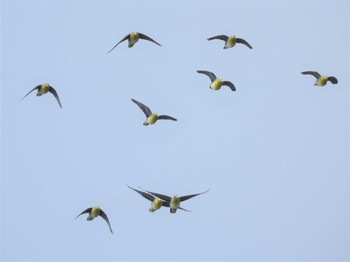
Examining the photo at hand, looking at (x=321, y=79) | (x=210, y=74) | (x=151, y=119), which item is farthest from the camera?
(x=321, y=79)

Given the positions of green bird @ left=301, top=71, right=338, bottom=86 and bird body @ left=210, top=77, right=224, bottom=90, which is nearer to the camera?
bird body @ left=210, top=77, right=224, bottom=90

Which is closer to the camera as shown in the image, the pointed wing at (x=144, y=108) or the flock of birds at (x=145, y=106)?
the flock of birds at (x=145, y=106)

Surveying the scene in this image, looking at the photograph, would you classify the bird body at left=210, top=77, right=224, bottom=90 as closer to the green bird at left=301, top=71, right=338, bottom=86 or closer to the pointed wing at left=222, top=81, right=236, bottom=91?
the pointed wing at left=222, top=81, right=236, bottom=91

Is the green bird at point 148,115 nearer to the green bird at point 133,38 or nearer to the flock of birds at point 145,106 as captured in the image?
the flock of birds at point 145,106

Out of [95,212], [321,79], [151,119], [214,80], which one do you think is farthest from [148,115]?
[321,79]

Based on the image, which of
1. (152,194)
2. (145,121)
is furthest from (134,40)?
(152,194)

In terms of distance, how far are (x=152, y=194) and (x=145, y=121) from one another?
365 centimetres

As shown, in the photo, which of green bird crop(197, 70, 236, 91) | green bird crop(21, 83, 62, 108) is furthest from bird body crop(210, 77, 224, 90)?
green bird crop(21, 83, 62, 108)

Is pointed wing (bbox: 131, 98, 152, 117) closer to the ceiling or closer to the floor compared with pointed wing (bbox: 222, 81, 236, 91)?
closer to the floor

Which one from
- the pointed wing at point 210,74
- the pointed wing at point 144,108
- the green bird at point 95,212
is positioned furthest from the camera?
the pointed wing at point 210,74

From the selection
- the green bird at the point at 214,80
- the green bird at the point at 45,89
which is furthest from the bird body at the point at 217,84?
the green bird at the point at 45,89

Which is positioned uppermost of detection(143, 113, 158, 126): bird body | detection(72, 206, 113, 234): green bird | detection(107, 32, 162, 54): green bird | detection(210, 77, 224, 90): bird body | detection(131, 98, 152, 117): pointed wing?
detection(107, 32, 162, 54): green bird

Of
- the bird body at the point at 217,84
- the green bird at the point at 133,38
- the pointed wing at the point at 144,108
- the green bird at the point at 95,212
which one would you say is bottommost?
the green bird at the point at 95,212

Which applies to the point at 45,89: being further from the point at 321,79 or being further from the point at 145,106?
the point at 321,79
